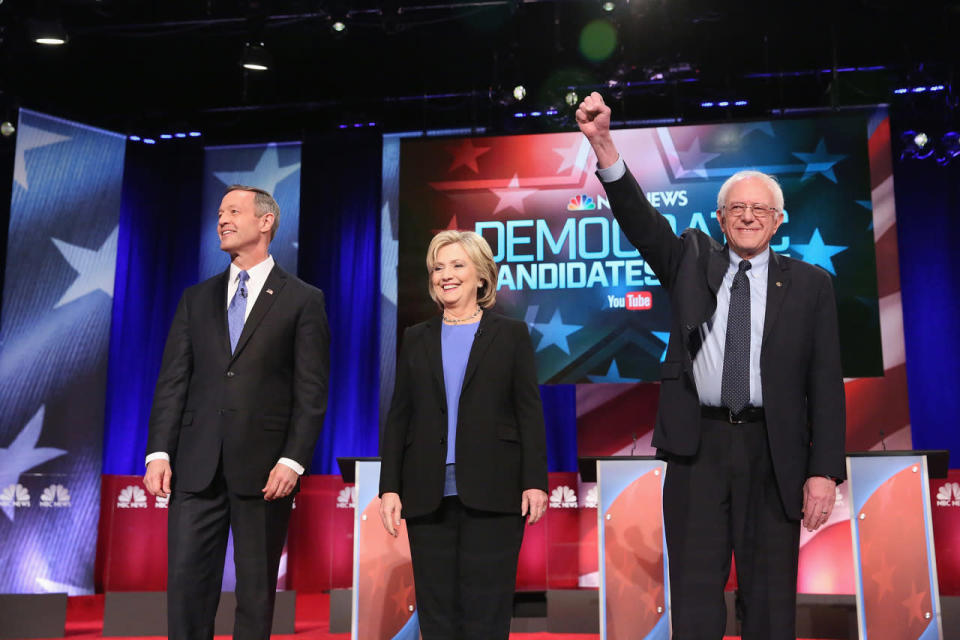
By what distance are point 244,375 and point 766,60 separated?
543 centimetres

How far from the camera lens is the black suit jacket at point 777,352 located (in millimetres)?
2297

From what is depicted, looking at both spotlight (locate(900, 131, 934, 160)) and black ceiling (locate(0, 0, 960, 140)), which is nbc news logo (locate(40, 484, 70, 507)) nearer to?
black ceiling (locate(0, 0, 960, 140))

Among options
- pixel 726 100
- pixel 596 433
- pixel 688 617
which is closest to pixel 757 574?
pixel 688 617

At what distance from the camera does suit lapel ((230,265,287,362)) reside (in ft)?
9.14

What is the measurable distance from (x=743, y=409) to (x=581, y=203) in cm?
361

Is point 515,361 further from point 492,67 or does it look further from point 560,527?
point 492,67

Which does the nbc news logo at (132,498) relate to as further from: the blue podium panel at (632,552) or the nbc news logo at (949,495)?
the nbc news logo at (949,495)

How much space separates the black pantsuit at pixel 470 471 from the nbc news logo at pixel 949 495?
14.1ft

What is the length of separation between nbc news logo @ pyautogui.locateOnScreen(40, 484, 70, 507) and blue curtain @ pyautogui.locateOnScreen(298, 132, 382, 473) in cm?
178

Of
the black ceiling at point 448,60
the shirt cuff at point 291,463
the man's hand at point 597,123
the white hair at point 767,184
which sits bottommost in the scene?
the shirt cuff at point 291,463


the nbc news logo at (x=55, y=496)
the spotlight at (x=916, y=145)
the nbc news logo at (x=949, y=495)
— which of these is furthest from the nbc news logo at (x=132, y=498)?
the spotlight at (x=916, y=145)

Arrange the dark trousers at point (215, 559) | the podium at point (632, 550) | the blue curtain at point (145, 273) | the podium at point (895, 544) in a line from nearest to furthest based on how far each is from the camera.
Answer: the dark trousers at point (215, 559) < the podium at point (895, 544) < the podium at point (632, 550) < the blue curtain at point (145, 273)

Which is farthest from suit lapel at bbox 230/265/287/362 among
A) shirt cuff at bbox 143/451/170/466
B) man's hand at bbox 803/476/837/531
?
man's hand at bbox 803/476/837/531

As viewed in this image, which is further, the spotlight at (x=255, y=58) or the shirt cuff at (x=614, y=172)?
the spotlight at (x=255, y=58)
